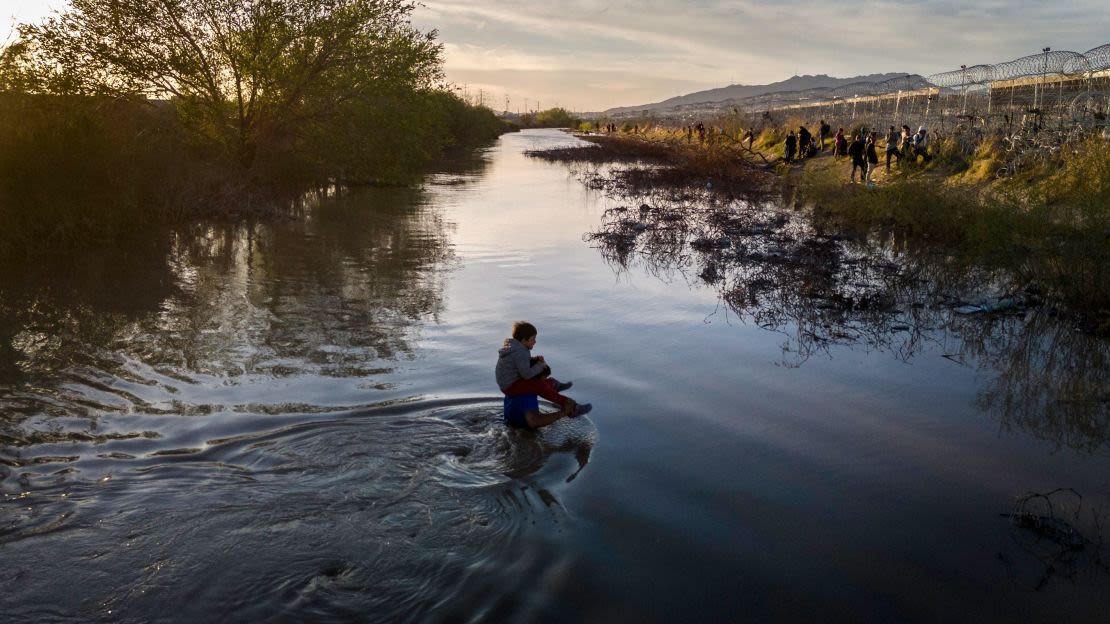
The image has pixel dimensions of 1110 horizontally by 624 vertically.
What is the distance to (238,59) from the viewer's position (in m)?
24.2

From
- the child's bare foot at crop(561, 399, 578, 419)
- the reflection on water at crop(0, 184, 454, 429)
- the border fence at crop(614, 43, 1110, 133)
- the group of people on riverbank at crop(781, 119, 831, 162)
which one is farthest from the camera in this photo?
the group of people on riverbank at crop(781, 119, 831, 162)

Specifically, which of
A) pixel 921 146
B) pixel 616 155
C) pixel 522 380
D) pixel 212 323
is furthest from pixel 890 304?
pixel 616 155

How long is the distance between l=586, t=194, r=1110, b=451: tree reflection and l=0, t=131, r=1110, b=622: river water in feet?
0.26

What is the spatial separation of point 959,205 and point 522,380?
48.5 feet

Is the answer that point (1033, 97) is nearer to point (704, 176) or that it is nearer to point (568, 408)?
point (704, 176)

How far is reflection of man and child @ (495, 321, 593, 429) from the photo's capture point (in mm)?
7039

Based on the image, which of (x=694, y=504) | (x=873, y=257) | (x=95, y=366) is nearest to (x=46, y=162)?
(x=95, y=366)

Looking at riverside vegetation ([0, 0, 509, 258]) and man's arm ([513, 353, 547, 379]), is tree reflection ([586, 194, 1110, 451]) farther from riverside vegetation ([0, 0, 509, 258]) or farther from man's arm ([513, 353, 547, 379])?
riverside vegetation ([0, 0, 509, 258])

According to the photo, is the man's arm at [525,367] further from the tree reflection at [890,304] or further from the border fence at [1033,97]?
the border fence at [1033,97]

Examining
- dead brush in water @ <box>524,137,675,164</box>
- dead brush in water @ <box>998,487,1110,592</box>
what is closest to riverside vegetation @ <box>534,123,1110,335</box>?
dead brush in water @ <box>998,487,1110,592</box>

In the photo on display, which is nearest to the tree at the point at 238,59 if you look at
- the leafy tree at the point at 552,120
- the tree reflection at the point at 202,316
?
the tree reflection at the point at 202,316

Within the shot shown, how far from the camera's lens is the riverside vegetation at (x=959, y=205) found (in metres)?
11.9

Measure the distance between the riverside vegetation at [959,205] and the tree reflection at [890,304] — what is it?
320mm

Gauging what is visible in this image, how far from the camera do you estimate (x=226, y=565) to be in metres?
4.82
